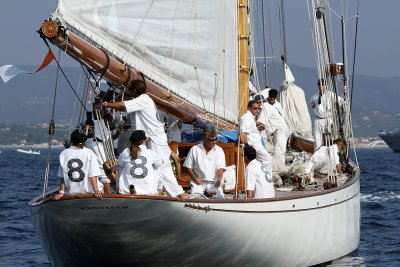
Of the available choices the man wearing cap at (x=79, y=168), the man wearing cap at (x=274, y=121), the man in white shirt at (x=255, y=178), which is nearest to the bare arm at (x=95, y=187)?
the man wearing cap at (x=79, y=168)

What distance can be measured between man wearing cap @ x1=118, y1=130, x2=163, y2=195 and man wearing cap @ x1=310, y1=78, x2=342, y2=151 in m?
7.80

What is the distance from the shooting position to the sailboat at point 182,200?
16312mm

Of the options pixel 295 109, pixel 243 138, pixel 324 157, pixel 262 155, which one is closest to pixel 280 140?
pixel 324 157

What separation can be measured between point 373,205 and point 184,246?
744 inches

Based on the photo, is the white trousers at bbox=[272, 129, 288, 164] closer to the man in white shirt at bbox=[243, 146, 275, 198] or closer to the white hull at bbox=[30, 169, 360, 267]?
the white hull at bbox=[30, 169, 360, 267]

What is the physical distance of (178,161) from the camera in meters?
19.2

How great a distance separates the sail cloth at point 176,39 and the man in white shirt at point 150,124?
3.12 ft

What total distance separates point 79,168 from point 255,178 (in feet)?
9.54

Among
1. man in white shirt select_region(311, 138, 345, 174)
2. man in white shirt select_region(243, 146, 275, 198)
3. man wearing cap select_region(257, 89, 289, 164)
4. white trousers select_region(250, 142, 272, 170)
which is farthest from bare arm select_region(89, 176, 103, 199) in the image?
man wearing cap select_region(257, 89, 289, 164)

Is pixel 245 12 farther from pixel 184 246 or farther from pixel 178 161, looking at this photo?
pixel 184 246

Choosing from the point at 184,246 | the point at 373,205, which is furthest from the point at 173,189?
the point at 373,205

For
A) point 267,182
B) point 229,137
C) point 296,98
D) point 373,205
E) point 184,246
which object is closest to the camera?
point 184,246

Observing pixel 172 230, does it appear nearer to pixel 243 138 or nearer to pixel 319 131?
pixel 243 138

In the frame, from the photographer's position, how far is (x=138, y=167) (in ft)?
53.6
